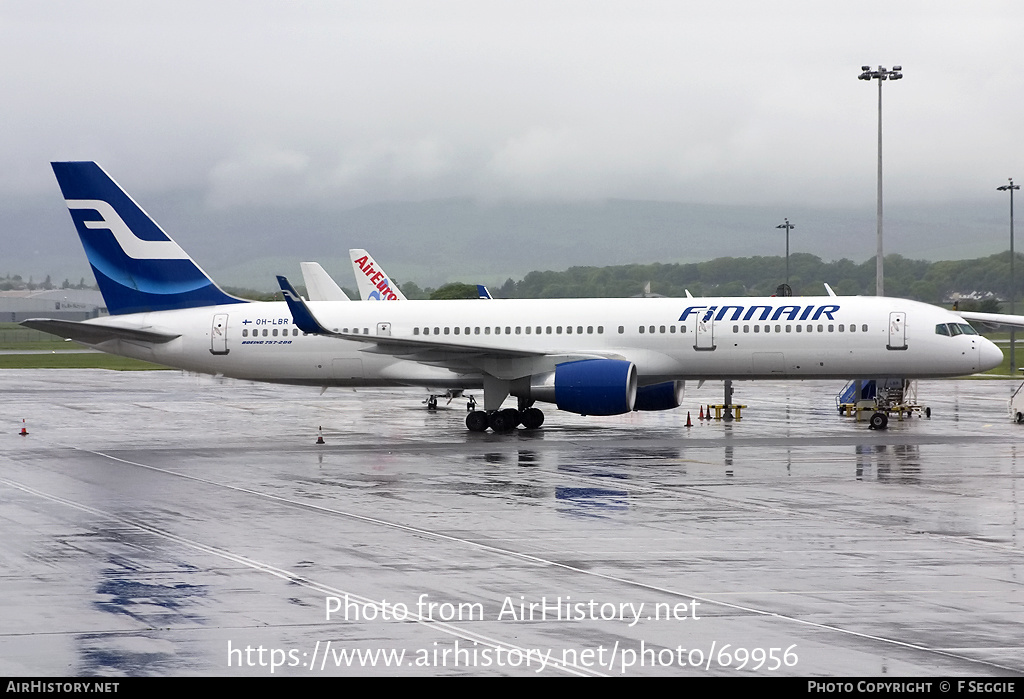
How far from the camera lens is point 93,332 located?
116 feet

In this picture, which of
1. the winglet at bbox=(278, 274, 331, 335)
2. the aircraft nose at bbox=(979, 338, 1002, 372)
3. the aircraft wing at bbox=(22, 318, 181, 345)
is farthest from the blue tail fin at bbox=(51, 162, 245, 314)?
the aircraft nose at bbox=(979, 338, 1002, 372)

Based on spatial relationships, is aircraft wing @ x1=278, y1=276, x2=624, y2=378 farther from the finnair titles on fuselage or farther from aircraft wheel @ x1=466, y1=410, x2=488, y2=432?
aircraft wheel @ x1=466, y1=410, x2=488, y2=432

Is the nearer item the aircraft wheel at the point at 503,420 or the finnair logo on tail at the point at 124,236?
the aircraft wheel at the point at 503,420

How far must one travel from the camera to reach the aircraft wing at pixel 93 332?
33688 millimetres

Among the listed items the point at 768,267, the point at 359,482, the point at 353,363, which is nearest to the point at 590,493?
the point at 359,482

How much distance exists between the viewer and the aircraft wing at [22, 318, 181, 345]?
33688mm

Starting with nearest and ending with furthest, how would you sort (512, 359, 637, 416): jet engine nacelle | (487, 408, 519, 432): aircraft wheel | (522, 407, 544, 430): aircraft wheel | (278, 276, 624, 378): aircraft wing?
(512, 359, 637, 416): jet engine nacelle
(278, 276, 624, 378): aircraft wing
(487, 408, 519, 432): aircraft wheel
(522, 407, 544, 430): aircraft wheel

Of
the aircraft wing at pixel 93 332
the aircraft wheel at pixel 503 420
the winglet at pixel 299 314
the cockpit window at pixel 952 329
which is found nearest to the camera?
the winglet at pixel 299 314

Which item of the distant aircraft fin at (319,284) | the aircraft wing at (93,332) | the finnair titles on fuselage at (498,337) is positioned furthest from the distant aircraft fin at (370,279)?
the aircraft wing at (93,332)

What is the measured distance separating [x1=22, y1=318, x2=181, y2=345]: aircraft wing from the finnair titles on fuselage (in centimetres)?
6

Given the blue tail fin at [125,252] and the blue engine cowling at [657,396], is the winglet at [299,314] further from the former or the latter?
the blue engine cowling at [657,396]

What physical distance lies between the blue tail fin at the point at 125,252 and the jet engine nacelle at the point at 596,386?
1122 centimetres

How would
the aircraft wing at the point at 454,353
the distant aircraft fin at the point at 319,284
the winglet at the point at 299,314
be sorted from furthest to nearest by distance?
the distant aircraft fin at the point at 319,284 → the aircraft wing at the point at 454,353 → the winglet at the point at 299,314

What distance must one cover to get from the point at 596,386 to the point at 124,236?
1453cm
